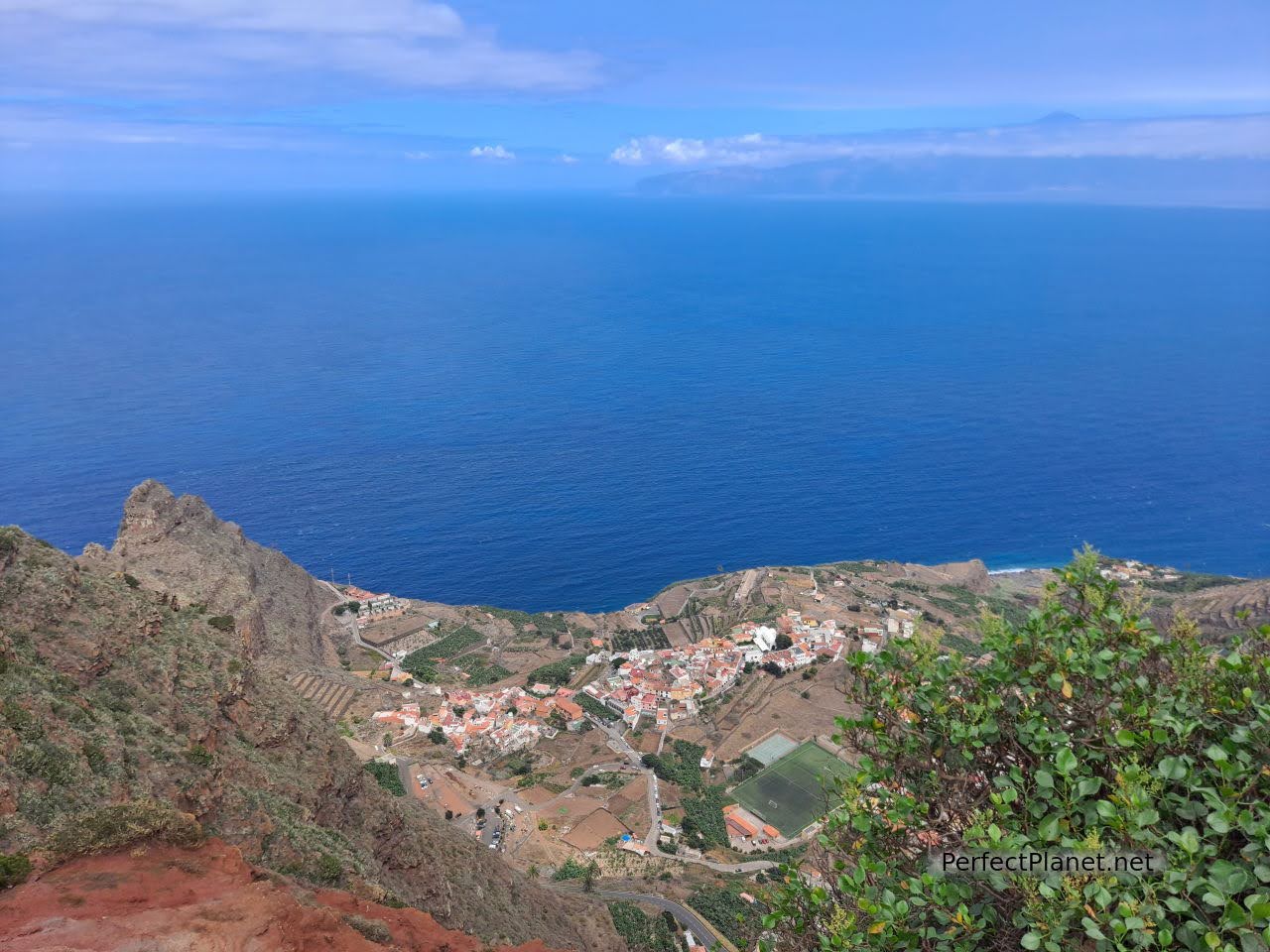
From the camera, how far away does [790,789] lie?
4116 centimetres

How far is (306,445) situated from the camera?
85.6 m

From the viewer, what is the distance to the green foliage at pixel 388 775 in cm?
3562

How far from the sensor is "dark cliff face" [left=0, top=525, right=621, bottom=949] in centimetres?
1341

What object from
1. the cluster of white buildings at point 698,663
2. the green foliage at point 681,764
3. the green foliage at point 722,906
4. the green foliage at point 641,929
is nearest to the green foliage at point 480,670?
the cluster of white buildings at point 698,663

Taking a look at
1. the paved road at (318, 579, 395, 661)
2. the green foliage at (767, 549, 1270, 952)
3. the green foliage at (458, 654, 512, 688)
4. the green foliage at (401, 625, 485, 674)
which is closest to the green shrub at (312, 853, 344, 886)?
the green foliage at (767, 549, 1270, 952)

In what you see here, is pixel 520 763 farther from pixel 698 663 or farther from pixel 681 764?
pixel 698 663

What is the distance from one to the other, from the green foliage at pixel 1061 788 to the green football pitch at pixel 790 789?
32430 mm

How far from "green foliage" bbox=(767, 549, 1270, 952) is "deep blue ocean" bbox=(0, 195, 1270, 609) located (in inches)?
2284

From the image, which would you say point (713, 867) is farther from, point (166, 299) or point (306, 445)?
point (166, 299)

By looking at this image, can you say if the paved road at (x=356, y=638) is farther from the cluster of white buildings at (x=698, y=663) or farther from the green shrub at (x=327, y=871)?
the green shrub at (x=327, y=871)

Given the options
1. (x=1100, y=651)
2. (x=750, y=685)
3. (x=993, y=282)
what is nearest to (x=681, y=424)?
(x=750, y=685)

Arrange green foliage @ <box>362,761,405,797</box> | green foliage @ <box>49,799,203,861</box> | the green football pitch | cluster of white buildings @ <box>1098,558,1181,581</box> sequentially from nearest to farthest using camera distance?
1. green foliage @ <box>49,799,203,861</box>
2. green foliage @ <box>362,761,405,797</box>
3. the green football pitch
4. cluster of white buildings @ <box>1098,558,1181,581</box>

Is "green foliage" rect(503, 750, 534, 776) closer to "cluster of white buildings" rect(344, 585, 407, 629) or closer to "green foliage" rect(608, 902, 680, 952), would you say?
"green foliage" rect(608, 902, 680, 952)

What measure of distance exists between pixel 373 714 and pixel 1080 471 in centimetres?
7710
